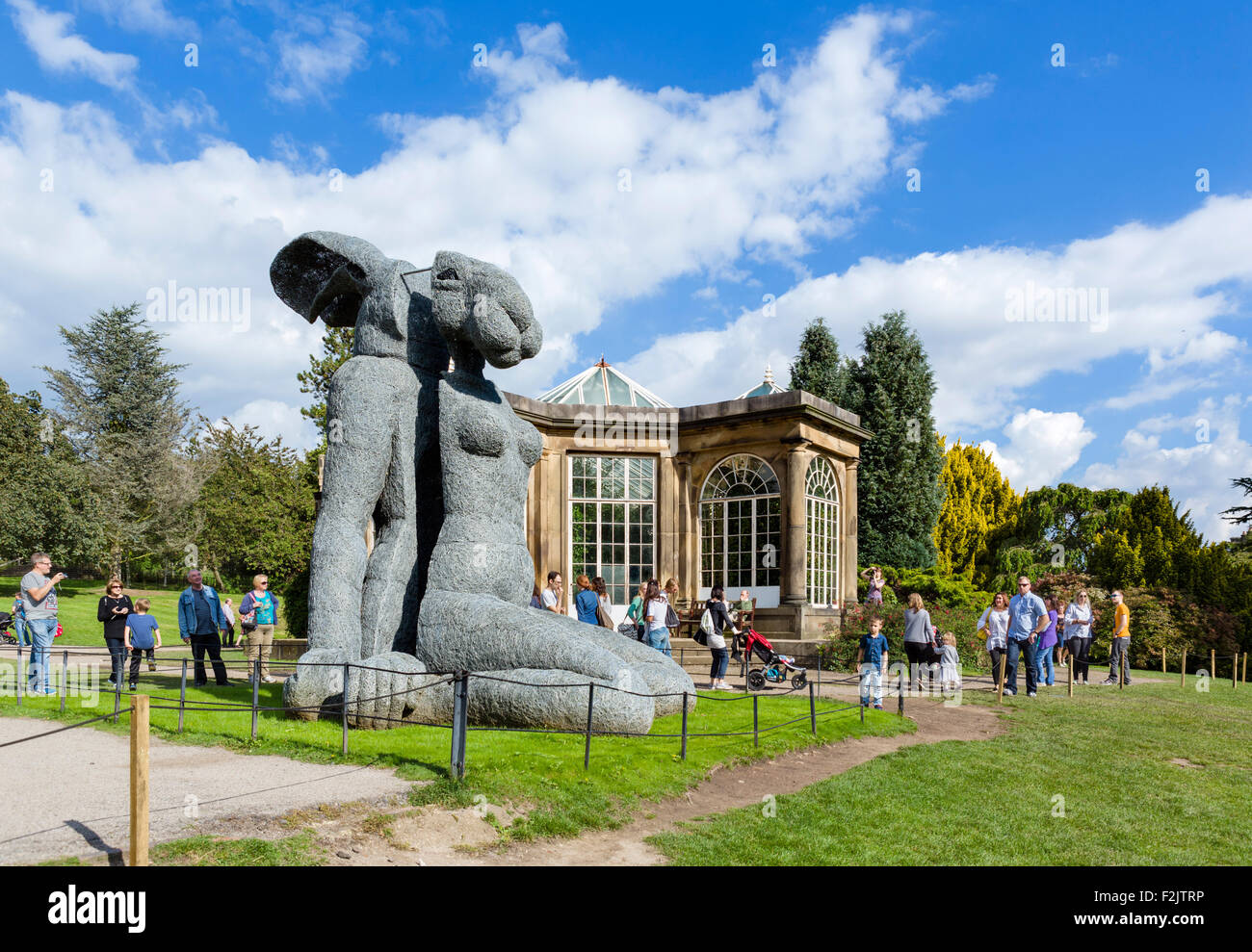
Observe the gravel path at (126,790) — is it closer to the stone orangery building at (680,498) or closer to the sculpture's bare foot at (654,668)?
the sculpture's bare foot at (654,668)

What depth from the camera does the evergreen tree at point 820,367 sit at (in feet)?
102

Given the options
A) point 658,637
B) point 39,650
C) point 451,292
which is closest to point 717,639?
point 658,637

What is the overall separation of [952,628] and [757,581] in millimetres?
4061

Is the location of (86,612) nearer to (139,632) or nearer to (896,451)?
(139,632)

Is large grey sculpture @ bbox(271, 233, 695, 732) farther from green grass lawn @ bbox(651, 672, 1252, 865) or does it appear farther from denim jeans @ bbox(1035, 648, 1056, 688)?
denim jeans @ bbox(1035, 648, 1056, 688)

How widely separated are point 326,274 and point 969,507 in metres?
31.4

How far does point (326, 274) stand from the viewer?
9180mm

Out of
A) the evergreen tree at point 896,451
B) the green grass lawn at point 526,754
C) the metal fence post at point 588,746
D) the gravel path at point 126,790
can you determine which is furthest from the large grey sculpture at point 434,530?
the evergreen tree at point 896,451

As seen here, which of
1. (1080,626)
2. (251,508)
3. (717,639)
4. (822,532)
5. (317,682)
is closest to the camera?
(317,682)

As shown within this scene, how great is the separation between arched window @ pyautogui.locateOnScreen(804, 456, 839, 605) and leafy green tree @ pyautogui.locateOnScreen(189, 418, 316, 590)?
11850 millimetres

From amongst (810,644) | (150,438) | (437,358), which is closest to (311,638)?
(437,358)

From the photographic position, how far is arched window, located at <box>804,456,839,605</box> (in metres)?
19.6

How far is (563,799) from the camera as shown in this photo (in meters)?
5.59

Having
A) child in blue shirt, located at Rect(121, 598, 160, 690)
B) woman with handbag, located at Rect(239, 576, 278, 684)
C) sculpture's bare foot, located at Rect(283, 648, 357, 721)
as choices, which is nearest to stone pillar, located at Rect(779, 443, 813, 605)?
woman with handbag, located at Rect(239, 576, 278, 684)
